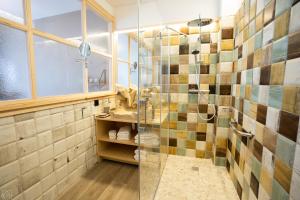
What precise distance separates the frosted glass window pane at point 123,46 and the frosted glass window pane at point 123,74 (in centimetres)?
14

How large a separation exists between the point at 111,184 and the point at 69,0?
7.29 ft

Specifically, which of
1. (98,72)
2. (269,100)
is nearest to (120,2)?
(98,72)

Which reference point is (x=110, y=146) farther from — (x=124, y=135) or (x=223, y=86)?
(x=223, y=86)

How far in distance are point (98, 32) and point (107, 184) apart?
213 cm

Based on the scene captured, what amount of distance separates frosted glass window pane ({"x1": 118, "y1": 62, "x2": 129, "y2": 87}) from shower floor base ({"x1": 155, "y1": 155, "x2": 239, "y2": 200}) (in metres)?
1.64

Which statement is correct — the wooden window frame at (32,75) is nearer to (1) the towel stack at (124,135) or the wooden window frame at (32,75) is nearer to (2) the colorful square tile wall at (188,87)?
(1) the towel stack at (124,135)

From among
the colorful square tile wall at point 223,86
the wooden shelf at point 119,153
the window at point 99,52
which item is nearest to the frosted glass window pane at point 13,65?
the window at point 99,52

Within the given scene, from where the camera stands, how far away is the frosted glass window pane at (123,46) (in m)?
2.73

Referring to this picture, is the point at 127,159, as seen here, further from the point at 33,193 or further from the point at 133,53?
the point at 133,53

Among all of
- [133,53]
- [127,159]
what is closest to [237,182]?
[127,159]

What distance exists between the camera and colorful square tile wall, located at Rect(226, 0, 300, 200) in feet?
2.26

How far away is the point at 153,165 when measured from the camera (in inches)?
62.0

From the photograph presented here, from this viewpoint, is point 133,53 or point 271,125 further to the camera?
point 133,53

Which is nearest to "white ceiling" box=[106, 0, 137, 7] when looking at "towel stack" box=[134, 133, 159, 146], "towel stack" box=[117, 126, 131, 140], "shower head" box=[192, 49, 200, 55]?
"shower head" box=[192, 49, 200, 55]
